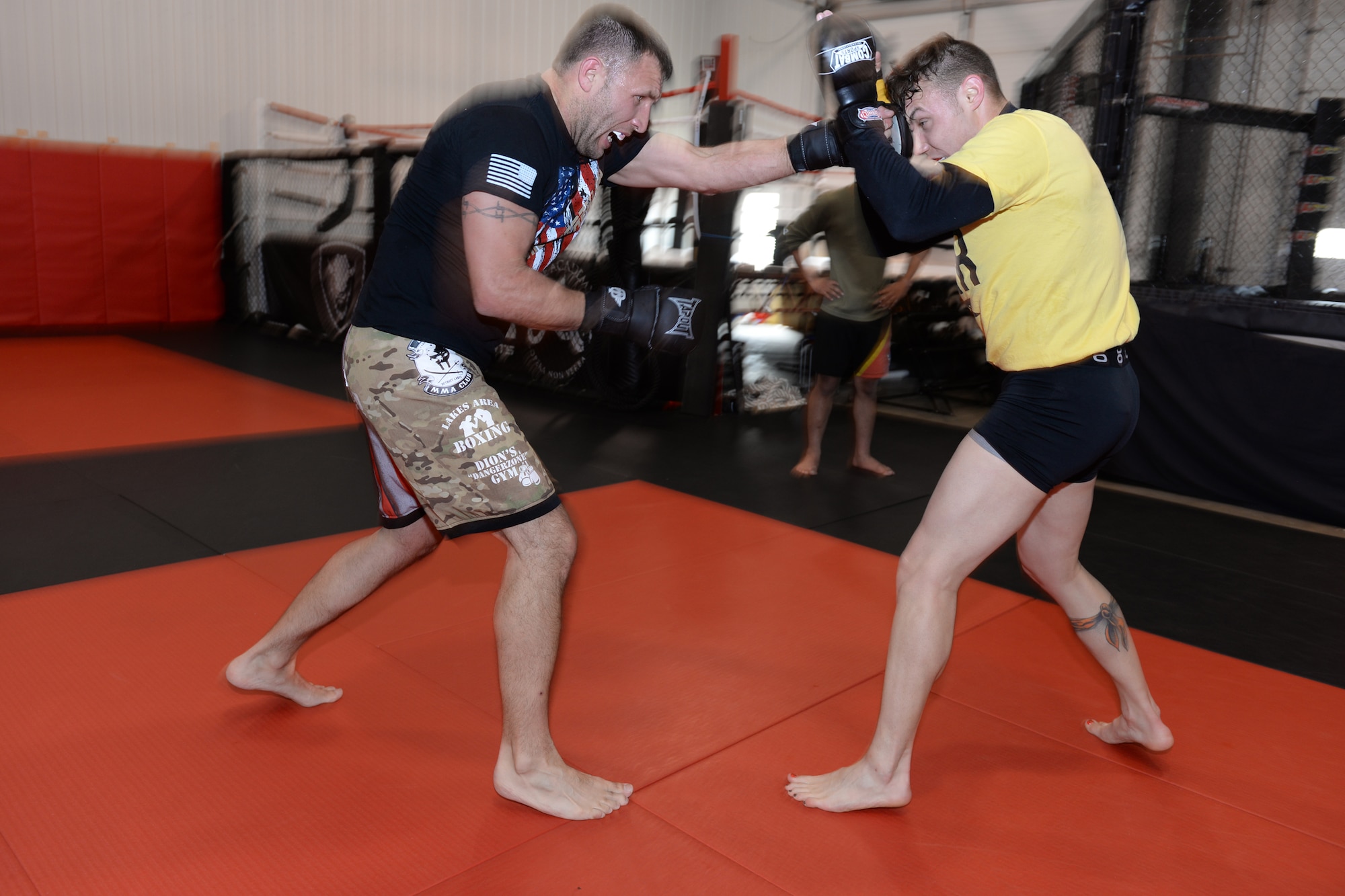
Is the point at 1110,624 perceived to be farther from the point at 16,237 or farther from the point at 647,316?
the point at 16,237

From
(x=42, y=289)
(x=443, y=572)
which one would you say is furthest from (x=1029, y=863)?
(x=42, y=289)

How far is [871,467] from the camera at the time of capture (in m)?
5.35

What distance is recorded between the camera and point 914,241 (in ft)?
6.13

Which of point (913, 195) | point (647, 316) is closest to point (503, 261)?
point (647, 316)

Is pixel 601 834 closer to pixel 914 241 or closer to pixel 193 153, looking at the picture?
pixel 914 241

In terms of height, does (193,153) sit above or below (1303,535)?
above

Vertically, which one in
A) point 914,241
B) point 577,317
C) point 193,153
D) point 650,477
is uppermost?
point 193,153

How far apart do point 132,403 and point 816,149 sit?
5.45 metres

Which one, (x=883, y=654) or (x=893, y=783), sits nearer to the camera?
(x=893, y=783)

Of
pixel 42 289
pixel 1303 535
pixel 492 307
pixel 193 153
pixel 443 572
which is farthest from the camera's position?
pixel 193 153

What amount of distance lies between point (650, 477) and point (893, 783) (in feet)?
10.1

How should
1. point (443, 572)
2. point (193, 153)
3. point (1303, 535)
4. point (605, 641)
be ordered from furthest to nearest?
point (193, 153)
point (1303, 535)
point (443, 572)
point (605, 641)

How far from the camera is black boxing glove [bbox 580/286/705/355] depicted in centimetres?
206

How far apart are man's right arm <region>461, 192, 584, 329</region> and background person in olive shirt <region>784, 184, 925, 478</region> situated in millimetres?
3513
